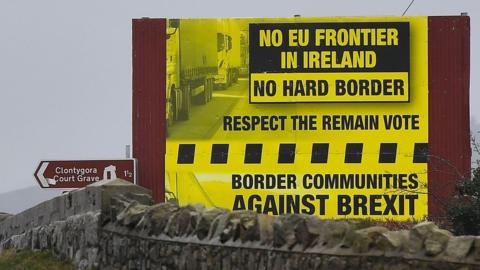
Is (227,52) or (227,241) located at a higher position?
(227,52)

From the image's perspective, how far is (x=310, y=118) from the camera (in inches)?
979

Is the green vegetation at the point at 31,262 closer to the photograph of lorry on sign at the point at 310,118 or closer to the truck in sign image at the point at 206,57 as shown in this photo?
the photograph of lorry on sign at the point at 310,118

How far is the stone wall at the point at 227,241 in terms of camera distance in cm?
786

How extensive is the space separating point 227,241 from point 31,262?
17.6 feet

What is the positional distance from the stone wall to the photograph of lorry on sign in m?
10.6

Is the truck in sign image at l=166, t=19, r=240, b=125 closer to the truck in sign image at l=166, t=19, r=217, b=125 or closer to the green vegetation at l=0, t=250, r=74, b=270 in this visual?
the truck in sign image at l=166, t=19, r=217, b=125

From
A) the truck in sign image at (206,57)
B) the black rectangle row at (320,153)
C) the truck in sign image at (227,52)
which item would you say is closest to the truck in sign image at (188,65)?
the truck in sign image at (206,57)

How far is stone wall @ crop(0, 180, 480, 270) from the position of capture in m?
7.86

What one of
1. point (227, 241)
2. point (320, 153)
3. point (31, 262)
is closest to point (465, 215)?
point (227, 241)

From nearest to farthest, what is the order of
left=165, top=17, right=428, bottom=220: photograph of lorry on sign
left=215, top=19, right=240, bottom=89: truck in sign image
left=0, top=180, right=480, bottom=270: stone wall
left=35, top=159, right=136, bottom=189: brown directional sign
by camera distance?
left=0, top=180, right=480, bottom=270: stone wall
left=165, top=17, right=428, bottom=220: photograph of lorry on sign
left=215, top=19, right=240, bottom=89: truck in sign image
left=35, top=159, right=136, bottom=189: brown directional sign

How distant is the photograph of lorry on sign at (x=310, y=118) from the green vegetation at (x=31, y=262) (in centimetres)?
984

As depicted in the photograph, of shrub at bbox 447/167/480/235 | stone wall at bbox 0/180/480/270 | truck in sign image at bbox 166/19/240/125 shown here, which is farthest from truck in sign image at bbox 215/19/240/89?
shrub at bbox 447/167/480/235

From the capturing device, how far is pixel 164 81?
2553 cm

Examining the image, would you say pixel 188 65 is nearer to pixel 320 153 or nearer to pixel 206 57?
pixel 206 57
